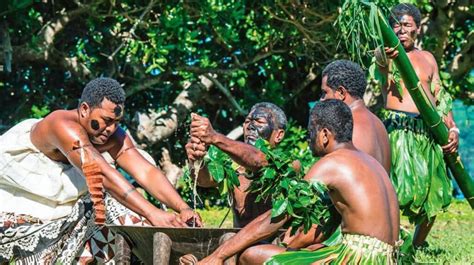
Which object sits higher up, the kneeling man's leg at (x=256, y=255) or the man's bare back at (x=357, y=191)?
the man's bare back at (x=357, y=191)

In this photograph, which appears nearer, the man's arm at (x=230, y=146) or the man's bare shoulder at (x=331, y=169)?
the man's bare shoulder at (x=331, y=169)

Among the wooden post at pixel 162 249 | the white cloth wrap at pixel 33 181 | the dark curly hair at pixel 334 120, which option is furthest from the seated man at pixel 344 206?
the white cloth wrap at pixel 33 181

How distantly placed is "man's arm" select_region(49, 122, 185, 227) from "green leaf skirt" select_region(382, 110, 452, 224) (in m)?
2.31

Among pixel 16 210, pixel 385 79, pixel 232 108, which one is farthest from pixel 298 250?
pixel 232 108

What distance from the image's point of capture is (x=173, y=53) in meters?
10.6

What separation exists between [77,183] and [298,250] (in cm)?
155

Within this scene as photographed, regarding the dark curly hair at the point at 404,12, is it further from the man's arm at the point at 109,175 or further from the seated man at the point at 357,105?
the man's arm at the point at 109,175

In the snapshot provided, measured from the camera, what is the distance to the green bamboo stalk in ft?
22.2

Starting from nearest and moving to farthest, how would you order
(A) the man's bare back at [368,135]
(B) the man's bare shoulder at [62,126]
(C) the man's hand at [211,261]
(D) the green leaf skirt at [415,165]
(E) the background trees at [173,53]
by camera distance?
(C) the man's hand at [211,261] < (A) the man's bare back at [368,135] < (B) the man's bare shoulder at [62,126] < (D) the green leaf skirt at [415,165] < (E) the background trees at [173,53]

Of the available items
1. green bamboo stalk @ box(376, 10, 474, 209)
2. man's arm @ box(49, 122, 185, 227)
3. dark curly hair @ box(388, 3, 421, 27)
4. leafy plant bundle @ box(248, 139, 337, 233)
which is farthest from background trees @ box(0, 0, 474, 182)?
leafy plant bundle @ box(248, 139, 337, 233)

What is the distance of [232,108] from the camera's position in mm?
11875

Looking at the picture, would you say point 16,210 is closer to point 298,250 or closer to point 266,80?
point 298,250

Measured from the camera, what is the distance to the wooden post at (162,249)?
5.51m

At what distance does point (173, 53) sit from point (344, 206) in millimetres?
5395
